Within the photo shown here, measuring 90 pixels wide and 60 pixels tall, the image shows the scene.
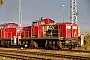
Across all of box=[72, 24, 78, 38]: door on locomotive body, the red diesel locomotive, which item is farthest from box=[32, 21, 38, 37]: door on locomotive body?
box=[72, 24, 78, 38]: door on locomotive body

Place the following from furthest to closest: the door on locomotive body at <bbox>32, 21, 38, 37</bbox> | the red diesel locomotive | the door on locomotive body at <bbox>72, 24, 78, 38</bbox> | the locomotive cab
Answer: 1. the door on locomotive body at <bbox>32, 21, 38, 37</bbox>
2. the locomotive cab
3. the door on locomotive body at <bbox>72, 24, 78, 38</bbox>
4. the red diesel locomotive

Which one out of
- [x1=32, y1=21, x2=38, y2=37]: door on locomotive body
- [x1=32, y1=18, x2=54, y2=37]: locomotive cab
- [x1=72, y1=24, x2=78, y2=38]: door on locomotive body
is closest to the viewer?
[x1=72, y1=24, x2=78, y2=38]: door on locomotive body

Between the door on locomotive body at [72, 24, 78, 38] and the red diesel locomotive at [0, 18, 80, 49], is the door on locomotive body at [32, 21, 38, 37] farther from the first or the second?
the door on locomotive body at [72, 24, 78, 38]

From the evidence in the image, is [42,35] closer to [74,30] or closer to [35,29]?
[35,29]

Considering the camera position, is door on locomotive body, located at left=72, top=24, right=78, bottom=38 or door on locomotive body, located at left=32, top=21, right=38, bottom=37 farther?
door on locomotive body, located at left=32, top=21, right=38, bottom=37

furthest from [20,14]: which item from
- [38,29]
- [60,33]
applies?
[60,33]

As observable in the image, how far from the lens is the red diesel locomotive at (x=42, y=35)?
67.9ft

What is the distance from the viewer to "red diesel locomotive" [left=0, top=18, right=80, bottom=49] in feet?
67.9

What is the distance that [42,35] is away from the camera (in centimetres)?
2306

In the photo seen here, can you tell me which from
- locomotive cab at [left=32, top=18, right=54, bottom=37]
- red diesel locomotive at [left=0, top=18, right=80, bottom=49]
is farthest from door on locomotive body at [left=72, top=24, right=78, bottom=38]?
locomotive cab at [left=32, top=18, right=54, bottom=37]

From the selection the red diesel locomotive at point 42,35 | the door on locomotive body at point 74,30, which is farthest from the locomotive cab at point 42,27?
the door on locomotive body at point 74,30

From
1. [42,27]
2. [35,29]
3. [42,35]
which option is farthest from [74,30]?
[35,29]

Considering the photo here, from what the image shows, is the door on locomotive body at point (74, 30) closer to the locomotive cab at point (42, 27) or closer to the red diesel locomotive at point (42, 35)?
the red diesel locomotive at point (42, 35)

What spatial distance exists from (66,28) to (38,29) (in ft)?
12.1
